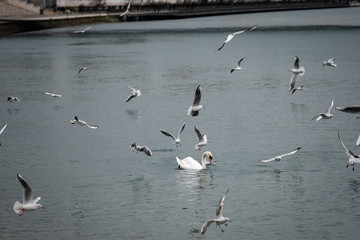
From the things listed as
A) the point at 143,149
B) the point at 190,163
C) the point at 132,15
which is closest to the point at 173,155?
the point at 143,149

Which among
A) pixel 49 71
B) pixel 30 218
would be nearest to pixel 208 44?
pixel 49 71

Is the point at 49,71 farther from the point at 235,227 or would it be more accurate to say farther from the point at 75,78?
the point at 235,227

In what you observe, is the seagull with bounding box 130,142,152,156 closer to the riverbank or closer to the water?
the water

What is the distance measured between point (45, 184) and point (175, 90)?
17808 millimetres

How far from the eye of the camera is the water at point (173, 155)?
1631 cm

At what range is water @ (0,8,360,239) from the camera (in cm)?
1631

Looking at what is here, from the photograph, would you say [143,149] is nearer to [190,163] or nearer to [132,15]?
[190,163]

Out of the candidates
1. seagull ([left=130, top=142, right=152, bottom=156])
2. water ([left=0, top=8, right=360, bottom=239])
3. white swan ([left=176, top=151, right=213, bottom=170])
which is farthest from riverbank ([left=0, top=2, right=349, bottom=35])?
white swan ([left=176, top=151, right=213, bottom=170])

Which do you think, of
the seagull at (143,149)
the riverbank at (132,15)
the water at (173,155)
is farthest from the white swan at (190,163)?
the riverbank at (132,15)

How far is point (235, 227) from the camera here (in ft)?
52.4

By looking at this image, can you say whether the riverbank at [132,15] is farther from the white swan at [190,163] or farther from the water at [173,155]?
the white swan at [190,163]

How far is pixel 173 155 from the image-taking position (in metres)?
22.2

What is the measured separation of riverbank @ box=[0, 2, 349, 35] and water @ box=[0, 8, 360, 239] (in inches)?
1531

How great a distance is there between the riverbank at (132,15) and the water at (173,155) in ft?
128
